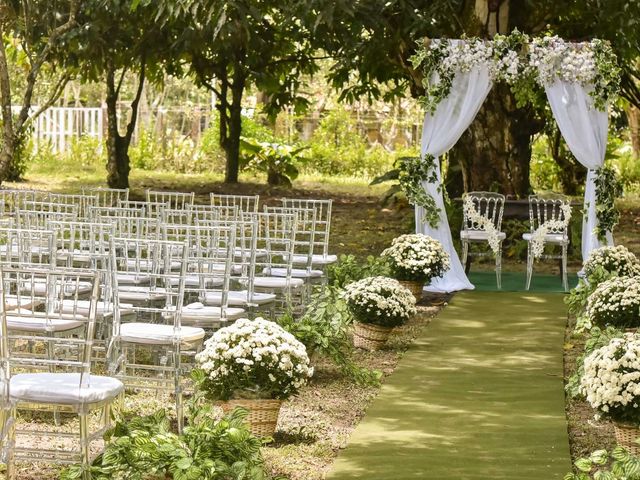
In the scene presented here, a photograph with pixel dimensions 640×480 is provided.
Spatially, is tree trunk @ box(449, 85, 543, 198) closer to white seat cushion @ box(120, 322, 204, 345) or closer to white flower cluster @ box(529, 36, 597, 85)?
white flower cluster @ box(529, 36, 597, 85)

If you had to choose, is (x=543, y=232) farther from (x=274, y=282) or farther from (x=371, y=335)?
(x=274, y=282)

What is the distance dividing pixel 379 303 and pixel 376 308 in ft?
0.25

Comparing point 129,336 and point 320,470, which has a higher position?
point 129,336

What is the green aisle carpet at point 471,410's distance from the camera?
5262 millimetres

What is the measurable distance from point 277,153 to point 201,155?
8.67 ft

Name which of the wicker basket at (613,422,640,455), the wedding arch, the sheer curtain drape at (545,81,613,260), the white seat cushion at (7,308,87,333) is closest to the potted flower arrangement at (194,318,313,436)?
the white seat cushion at (7,308,87,333)

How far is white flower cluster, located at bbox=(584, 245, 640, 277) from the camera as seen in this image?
947 centimetres

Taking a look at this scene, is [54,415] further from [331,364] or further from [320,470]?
[331,364]

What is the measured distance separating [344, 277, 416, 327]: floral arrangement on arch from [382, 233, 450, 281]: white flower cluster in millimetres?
1898

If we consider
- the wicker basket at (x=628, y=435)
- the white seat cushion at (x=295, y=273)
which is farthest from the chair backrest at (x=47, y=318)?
the wicker basket at (x=628, y=435)

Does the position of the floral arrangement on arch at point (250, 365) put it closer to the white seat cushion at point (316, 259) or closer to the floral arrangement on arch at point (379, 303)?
the floral arrangement on arch at point (379, 303)

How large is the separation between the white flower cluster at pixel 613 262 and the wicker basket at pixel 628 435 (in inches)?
163

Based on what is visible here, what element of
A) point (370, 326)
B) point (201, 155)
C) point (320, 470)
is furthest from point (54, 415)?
point (201, 155)

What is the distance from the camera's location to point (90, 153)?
894 inches
